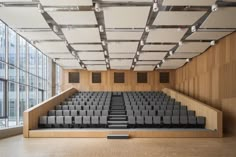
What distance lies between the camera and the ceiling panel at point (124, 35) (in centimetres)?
964

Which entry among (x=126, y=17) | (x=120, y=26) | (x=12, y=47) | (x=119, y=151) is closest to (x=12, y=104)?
(x=12, y=47)

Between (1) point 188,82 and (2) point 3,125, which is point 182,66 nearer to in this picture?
(1) point 188,82

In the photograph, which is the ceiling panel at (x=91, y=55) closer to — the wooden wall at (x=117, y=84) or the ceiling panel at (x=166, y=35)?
the ceiling panel at (x=166, y=35)

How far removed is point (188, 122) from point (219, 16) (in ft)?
13.3

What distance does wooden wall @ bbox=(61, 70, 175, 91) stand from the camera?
18.0 meters

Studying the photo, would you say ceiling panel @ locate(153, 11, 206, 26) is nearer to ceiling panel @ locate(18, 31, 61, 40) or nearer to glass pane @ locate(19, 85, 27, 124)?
ceiling panel @ locate(18, 31, 61, 40)

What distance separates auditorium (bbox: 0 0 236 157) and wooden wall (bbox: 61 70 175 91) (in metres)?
A: 1.91

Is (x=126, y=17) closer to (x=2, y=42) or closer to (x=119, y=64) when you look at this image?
(x=2, y=42)

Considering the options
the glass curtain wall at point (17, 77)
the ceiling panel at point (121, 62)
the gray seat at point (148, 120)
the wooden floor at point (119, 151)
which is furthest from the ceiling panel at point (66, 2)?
the ceiling panel at point (121, 62)

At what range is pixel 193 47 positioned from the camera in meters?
11.8

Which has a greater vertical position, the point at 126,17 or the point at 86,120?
the point at 126,17

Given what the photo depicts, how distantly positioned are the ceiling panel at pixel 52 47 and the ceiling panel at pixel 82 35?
868 mm

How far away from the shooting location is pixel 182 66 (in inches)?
651

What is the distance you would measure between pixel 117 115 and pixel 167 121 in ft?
6.92
